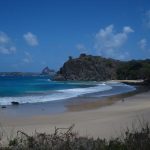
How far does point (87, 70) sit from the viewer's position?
129875 mm

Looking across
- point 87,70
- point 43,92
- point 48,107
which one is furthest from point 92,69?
point 48,107

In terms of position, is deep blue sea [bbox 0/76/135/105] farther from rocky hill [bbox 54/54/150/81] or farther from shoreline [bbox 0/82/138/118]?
rocky hill [bbox 54/54/150/81]

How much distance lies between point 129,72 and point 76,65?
2387 centimetres

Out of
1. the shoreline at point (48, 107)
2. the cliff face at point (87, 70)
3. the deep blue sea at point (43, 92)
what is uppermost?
the cliff face at point (87, 70)

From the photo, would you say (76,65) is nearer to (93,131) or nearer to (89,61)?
(89,61)

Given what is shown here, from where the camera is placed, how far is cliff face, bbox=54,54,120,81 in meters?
126

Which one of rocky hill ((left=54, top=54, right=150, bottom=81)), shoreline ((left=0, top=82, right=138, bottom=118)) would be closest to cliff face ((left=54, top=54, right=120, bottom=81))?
rocky hill ((left=54, top=54, right=150, bottom=81))

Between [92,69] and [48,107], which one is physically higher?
[92,69]

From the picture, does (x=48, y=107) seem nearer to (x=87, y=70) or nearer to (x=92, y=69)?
(x=87, y=70)

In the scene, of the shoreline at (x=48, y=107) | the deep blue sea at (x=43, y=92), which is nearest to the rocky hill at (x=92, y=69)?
the deep blue sea at (x=43, y=92)

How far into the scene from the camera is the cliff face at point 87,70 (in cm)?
12638

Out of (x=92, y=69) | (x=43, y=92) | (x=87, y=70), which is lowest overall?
(x=43, y=92)

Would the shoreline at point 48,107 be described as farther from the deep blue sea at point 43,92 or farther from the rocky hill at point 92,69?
the rocky hill at point 92,69

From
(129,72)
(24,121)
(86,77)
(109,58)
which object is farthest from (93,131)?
(109,58)
